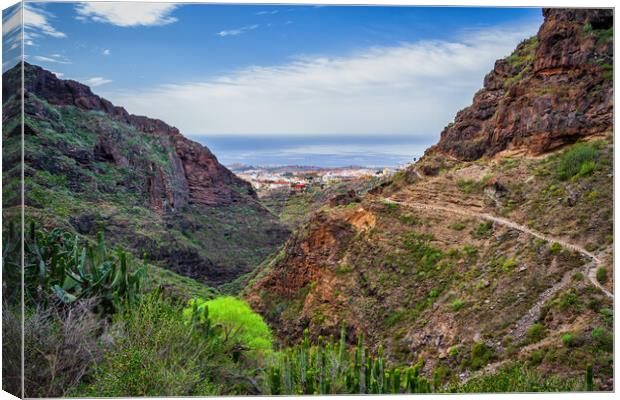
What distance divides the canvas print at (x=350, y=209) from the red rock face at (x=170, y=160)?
3046 mm

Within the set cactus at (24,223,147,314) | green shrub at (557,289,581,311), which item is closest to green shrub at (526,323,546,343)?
green shrub at (557,289,581,311)

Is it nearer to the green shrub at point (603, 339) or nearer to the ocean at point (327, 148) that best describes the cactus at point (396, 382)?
the green shrub at point (603, 339)

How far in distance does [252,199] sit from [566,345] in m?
29.2

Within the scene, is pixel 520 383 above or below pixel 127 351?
below

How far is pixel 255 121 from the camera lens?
41.2 ft

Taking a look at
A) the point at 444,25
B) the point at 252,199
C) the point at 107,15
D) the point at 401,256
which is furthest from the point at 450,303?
the point at 252,199

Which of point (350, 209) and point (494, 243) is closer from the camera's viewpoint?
point (494, 243)

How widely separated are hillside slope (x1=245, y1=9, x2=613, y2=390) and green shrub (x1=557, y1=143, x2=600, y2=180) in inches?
1.9

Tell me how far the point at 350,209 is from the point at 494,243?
20.9 feet

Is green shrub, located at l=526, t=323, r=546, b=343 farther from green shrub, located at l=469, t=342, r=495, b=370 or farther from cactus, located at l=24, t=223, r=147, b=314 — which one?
cactus, located at l=24, t=223, r=147, b=314

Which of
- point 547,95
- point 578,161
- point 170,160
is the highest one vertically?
point 547,95

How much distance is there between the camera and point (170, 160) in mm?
37062

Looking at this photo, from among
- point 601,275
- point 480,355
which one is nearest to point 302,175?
point 480,355

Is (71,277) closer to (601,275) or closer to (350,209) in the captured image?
(601,275)
